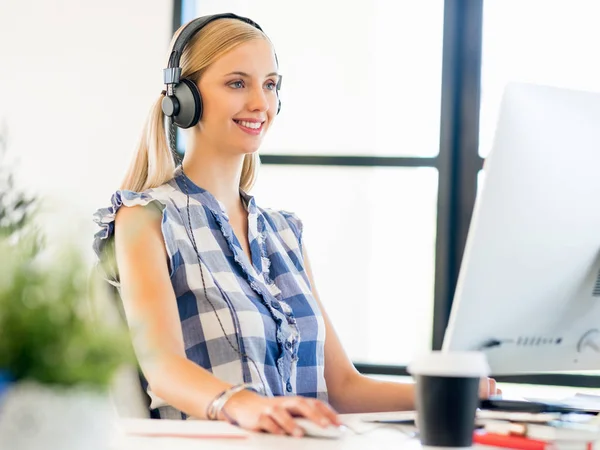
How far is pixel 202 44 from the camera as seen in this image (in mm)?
1823

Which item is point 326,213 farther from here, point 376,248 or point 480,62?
point 480,62

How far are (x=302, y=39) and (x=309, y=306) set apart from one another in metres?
1.36

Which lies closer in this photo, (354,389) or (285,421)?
(285,421)

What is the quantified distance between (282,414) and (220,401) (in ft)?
0.48

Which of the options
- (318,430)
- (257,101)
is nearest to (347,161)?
(257,101)

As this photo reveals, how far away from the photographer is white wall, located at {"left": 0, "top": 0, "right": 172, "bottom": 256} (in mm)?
2904

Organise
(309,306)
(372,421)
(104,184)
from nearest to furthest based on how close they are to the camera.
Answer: (372,421), (309,306), (104,184)

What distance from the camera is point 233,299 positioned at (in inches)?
64.7

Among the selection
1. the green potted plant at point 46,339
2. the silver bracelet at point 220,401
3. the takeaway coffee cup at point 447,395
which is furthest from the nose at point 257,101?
the green potted plant at point 46,339

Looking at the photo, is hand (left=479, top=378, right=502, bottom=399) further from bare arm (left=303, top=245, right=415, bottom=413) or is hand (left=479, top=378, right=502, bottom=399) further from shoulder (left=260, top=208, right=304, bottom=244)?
shoulder (left=260, top=208, right=304, bottom=244)

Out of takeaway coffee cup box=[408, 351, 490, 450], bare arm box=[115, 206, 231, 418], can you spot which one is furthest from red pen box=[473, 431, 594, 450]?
bare arm box=[115, 206, 231, 418]

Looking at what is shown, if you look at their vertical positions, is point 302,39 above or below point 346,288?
above

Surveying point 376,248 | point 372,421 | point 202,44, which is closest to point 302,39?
point 376,248

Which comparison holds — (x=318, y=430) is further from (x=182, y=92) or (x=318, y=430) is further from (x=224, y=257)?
(x=182, y=92)
